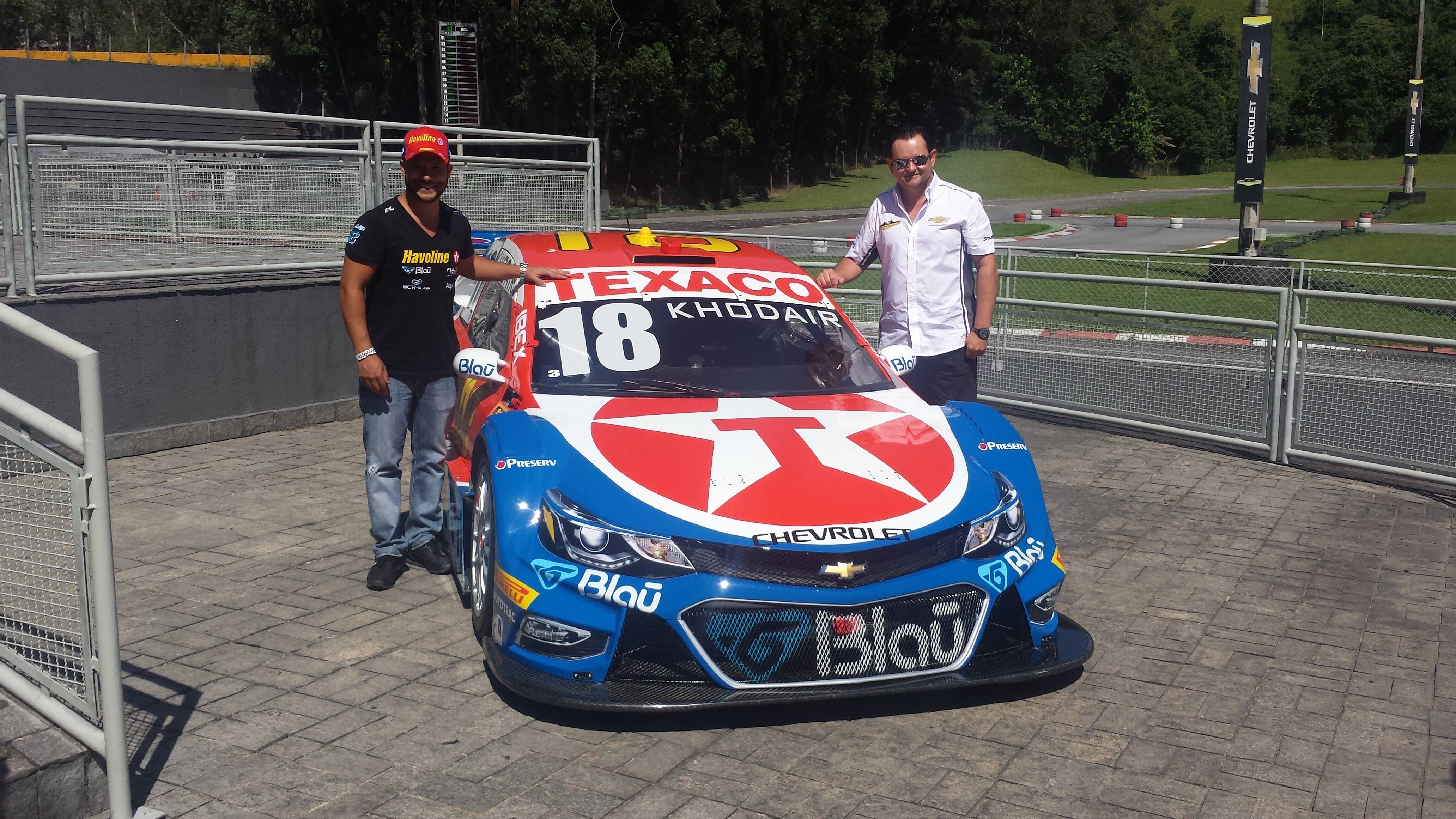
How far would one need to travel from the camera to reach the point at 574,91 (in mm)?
48844

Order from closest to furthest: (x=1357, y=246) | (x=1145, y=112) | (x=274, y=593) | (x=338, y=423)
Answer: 1. (x=274, y=593)
2. (x=338, y=423)
3. (x=1357, y=246)
4. (x=1145, y=112)

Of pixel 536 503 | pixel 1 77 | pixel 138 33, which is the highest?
pixel 138 33

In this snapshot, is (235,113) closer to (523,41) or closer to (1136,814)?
(1136,814)

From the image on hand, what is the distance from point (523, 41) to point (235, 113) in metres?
40.3

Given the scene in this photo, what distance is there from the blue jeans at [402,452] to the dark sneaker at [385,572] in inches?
1.4

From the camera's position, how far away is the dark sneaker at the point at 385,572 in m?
5.73

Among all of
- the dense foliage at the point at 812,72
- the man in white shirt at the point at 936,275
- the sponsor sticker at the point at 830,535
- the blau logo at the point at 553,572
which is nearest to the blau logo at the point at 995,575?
the sponsor sticker at the point at 830,535

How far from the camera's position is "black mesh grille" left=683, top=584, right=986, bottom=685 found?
3996 millimetres

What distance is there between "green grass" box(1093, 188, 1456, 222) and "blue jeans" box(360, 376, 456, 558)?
3931 cm

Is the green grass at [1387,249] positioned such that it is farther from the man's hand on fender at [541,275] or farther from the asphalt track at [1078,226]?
the man's hand on fender at [541,275]

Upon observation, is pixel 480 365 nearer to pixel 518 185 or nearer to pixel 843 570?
pixel 843 570

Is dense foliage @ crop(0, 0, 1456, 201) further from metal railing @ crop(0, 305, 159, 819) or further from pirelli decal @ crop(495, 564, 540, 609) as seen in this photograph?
metal railing @ crop(0, 305, 159, 819)

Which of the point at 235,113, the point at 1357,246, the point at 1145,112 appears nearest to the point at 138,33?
the point at 1145,112

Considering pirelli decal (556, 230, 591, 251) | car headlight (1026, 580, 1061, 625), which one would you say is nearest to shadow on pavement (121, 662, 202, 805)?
pirelli decal (556, 230, 591, 251)
